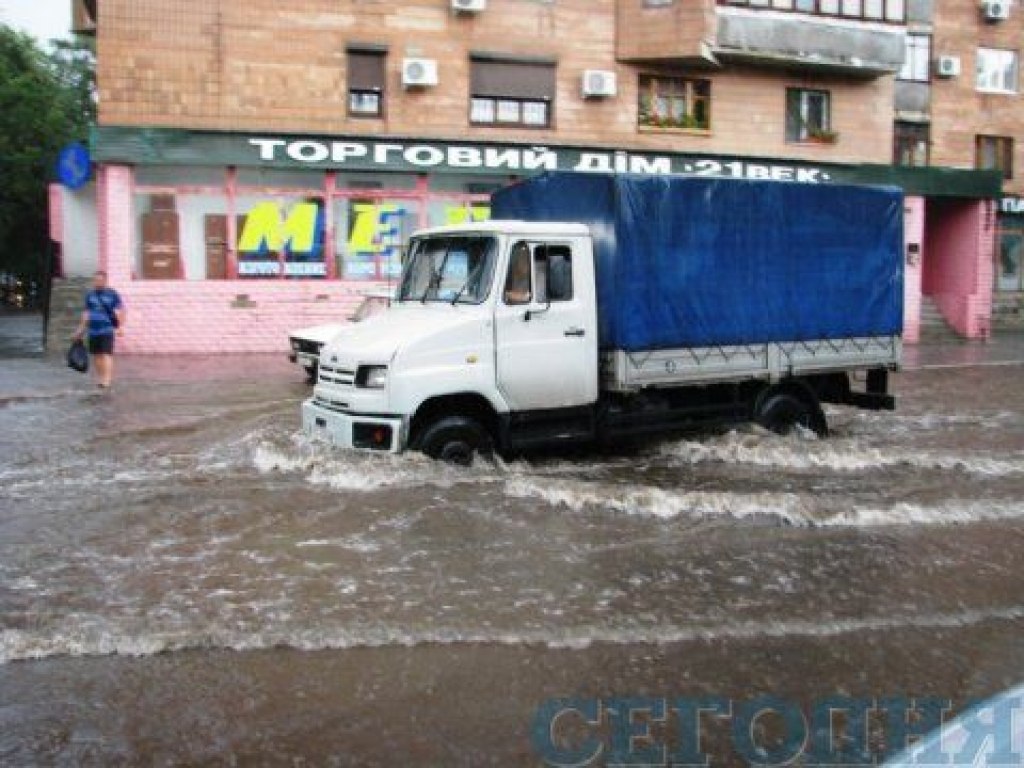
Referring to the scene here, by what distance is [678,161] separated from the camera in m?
25.4

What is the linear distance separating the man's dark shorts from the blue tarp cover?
22.5 feet

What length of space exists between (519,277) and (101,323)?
331 inches

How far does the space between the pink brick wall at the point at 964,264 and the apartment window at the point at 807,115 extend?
5.98 m

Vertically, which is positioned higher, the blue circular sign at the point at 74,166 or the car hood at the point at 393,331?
the blue circular sign at the point at 74,166

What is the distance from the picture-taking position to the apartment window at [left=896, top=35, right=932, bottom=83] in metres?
31.7

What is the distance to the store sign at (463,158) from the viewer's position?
2223 centimetres

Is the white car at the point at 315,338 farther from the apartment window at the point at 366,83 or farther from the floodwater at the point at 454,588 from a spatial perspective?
the apartment window at the point at 366,83

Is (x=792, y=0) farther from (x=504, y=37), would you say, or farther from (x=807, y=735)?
(x=807, y=735)

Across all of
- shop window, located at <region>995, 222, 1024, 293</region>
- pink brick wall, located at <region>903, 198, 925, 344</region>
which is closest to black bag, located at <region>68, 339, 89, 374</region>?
pink brick wall, located at <region>903, 198, 925, 344</region>

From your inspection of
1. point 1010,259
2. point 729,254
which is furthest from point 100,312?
point 1010,259

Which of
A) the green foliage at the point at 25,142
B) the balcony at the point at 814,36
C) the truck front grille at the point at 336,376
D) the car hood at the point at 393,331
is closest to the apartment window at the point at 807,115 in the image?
Answer: the balcony at the point at 814,36

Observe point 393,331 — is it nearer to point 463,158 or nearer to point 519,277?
point 519,277

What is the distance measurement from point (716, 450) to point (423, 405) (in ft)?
12.0

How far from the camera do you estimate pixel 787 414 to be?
457 inches
